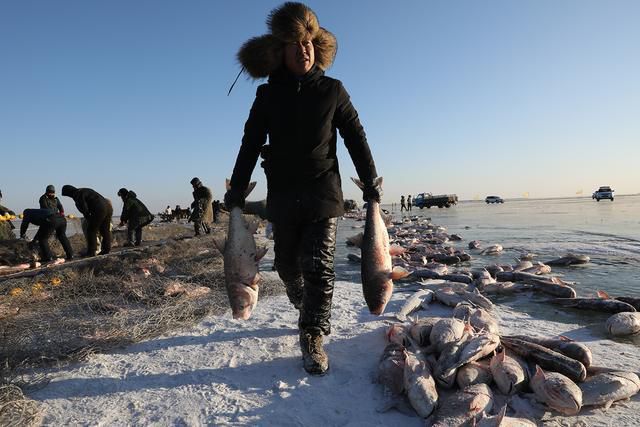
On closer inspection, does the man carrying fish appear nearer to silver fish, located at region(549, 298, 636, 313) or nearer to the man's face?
the man's face

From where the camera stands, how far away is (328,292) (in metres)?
3.20

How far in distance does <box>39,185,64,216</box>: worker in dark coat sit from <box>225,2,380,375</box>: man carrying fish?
10.8 metres

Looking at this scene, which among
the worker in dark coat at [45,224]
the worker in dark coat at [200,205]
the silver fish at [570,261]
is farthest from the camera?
the worker in dark coat at [200,205]

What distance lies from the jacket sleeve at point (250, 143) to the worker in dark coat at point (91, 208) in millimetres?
9599

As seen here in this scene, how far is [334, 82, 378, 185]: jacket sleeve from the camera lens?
3295 millimetres

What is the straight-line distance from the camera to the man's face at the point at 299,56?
3.15m

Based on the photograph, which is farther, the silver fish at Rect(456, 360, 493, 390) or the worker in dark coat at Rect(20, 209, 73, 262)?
the worker in dark coat at Rect(20, 209, 73, 262)

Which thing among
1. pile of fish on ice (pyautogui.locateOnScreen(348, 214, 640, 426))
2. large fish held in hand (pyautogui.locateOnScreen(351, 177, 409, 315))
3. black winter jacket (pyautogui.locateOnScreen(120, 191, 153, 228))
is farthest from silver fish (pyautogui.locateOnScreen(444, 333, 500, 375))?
black winter jacket (pyautogui.locateOnScreen(120, 191, 153, 228))

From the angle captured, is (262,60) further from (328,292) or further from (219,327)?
(219,327)

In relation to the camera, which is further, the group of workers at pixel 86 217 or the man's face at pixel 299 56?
the group of workers at pixel 86 217

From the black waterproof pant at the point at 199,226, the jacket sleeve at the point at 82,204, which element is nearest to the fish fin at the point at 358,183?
the jacket sleeve at the point at 82,204

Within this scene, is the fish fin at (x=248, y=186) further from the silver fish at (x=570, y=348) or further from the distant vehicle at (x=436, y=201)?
the distant vehicle at (x=436, y=201)

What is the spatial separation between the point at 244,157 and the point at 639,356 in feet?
12.6

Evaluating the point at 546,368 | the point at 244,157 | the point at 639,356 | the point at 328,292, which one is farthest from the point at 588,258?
the point at 244,157
